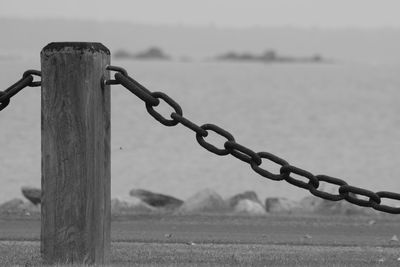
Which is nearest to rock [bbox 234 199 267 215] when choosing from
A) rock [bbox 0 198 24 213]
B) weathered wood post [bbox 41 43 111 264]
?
rock [bbox 0 198 24 213]

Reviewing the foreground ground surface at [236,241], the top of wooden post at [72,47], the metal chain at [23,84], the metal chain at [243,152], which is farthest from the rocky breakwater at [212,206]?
the top of wooden post at [72,47]

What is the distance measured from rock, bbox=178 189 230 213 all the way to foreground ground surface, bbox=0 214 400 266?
5.32 feet

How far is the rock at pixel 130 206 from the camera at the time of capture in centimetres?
1542

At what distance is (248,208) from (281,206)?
1063mm

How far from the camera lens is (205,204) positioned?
52.3ft

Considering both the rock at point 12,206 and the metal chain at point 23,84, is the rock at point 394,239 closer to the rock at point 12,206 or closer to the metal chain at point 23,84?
the rock at point 12,206

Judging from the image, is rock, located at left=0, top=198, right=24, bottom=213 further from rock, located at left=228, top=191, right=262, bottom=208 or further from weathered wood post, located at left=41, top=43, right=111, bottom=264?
weathered wood post, located at left=41, top=43, right=111, bottom=264

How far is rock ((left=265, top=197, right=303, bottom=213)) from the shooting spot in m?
16.3

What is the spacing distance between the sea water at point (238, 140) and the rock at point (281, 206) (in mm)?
533

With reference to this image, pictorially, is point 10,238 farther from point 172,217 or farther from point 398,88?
point 398,88

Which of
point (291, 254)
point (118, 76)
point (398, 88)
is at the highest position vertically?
point (398, 88)

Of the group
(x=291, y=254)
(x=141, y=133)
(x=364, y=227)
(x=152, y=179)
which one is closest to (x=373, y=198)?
(x=291, y=254)

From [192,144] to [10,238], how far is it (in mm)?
31796

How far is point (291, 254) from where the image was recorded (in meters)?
9.76
